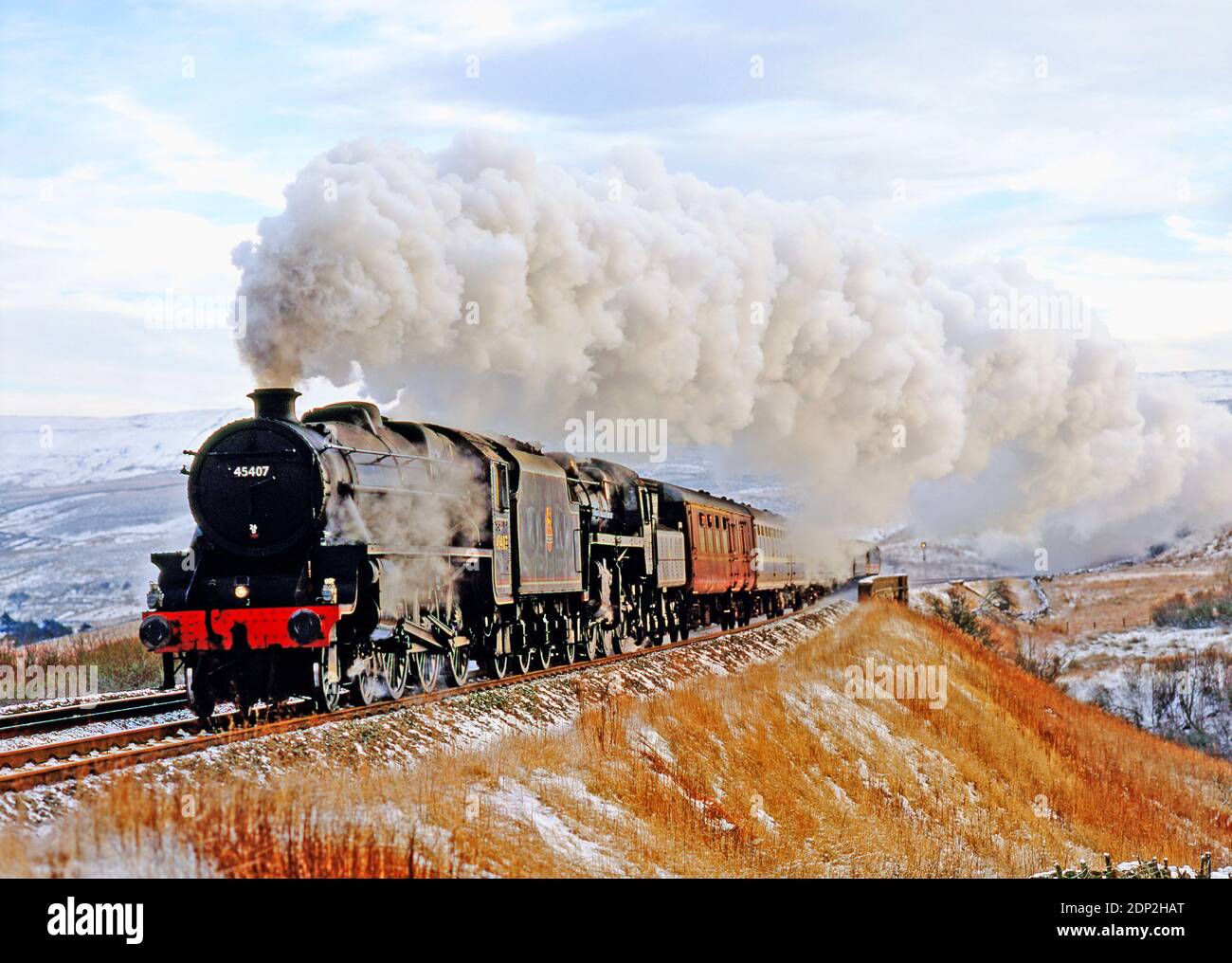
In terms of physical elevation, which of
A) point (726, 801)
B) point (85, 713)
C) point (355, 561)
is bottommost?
point (726, 801)

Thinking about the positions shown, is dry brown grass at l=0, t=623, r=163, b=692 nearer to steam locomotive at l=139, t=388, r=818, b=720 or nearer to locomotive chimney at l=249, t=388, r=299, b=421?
steam locomotive at l=139, t=388, r=818, b=720

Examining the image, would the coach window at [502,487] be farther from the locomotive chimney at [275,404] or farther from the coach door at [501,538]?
the locomotive chimney at [275,404]

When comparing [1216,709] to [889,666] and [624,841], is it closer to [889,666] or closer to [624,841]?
[889,666]

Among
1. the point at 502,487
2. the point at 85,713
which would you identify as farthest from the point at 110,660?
the point at 502,487

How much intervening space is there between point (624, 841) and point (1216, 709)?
27.0m

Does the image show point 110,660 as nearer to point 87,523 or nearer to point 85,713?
point 85,713

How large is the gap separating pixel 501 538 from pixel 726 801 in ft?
15.7

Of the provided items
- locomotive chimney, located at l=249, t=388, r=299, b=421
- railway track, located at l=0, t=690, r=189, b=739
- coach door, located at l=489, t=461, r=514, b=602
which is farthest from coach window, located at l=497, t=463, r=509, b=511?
railway track, located at l=0, t=690, r=189, b=739

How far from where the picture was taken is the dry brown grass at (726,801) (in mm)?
7512

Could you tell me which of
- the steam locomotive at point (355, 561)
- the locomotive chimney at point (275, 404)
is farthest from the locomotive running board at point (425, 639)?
the locomotive chimney at point (275, 404)

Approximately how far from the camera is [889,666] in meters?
25.4

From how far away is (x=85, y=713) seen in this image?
13852 millimetres

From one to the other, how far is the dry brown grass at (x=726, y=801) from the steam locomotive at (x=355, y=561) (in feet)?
5.80
